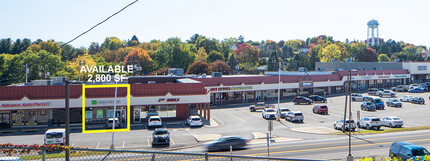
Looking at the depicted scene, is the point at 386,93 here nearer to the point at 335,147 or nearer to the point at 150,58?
the point at 335,147

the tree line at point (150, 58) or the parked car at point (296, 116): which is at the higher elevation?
the tree line at point (150, 58)

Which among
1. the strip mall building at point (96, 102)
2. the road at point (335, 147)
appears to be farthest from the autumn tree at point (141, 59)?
the road at point (335, 147)

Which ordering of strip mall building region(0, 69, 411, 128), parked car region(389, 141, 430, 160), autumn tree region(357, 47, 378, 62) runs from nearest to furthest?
parked car region(389, 141, 430, 160), strip mall building region(0, 69, 411, 128), autumn tree region(357, 47, 378, 62)

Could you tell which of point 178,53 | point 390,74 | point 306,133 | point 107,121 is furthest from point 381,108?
point 178,53

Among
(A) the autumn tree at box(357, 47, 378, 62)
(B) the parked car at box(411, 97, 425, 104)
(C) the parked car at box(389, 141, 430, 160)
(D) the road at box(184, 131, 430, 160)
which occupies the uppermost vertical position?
(A) the autumn tree at box(357, 47, 378, 62)

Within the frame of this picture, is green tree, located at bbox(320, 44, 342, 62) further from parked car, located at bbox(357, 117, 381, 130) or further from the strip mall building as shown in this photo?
parked car, located at bbox(357, 117, 381, 130)

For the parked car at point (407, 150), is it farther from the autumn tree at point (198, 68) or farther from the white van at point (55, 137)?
the autumn tree at point (198, 68)

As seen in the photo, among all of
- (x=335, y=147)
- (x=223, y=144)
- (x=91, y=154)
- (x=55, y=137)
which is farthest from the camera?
(x=55, y=137)

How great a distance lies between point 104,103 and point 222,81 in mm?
26716

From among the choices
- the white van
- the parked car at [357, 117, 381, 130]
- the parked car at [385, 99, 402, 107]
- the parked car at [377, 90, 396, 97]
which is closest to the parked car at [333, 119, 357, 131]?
the parked car at [357, 117, 381, 130]

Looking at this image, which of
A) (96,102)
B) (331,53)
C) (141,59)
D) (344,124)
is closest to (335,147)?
(344,124)

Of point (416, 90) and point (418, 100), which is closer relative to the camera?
point (418, 100)

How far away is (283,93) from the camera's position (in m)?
75.0

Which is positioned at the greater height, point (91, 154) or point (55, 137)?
point (91, 154)
